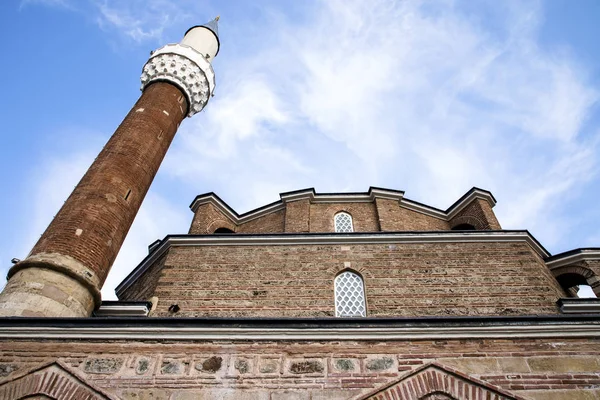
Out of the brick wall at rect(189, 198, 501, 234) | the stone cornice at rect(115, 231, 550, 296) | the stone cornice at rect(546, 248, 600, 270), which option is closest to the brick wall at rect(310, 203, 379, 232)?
the brick wall at rect(189, 198, 501, 234)

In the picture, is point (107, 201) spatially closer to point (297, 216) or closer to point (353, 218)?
point (297, 216)

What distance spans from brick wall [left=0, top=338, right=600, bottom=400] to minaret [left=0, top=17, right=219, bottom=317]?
6.13ft

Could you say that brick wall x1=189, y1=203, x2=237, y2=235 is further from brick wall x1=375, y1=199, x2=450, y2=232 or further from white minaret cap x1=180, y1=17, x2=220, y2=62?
white minaret cap x1=180, y1=17, x2=220, y2=62

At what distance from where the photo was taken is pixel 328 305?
7.67m

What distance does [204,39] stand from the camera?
12844 mm

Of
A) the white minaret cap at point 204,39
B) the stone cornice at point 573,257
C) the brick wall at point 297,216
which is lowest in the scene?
the stone cornice at point 573,257

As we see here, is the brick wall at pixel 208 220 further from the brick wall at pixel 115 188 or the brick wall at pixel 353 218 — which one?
the brick wall at pixel 115 188

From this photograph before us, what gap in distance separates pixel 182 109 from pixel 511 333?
8735 mm

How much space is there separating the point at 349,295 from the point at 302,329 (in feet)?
12.2

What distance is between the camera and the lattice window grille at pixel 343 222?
34.3 feet

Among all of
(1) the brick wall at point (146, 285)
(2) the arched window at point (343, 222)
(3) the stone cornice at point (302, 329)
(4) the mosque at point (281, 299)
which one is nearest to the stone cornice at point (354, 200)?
(4) the mosque at point (281, 299)

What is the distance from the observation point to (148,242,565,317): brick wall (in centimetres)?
758

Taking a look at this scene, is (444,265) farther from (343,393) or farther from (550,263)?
(343,393)

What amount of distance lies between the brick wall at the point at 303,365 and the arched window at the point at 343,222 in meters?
6.20
